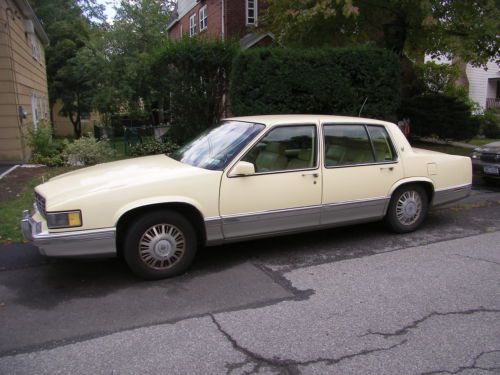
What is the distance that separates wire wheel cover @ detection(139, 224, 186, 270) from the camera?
4395 millimetres

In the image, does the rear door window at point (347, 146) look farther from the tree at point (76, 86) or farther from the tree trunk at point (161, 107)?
the tree at point (76, 86)

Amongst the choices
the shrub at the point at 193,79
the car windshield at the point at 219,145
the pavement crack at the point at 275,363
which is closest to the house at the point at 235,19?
the shrub at the point at 193,79

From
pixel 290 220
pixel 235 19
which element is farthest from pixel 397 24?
pixel 290 220

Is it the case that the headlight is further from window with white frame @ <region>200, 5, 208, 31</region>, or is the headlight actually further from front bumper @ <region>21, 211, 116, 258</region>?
window with white frame @ <region>200, 5, 208, 31</region>

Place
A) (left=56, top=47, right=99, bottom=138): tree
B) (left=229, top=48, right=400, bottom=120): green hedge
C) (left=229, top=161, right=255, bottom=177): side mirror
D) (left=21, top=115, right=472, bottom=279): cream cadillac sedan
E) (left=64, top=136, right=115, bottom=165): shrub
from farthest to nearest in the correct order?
(left=56, top=47, right=99, bottom=138): tree
(left=64, top=136, right=115, bottom=165): shrub
(left=229, top=48, right=400, bottom=120): green hedge
(left=229, top=161, right=255, bottom=177): side mirror
(left=21, top=115, right=472, bottom=279): cream cadillac sedan

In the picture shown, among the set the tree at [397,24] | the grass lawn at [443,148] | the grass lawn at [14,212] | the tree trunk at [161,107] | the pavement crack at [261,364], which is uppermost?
the tree at [397,24]

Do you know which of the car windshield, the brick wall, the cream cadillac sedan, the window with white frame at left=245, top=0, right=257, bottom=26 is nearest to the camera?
the cream cadillac sedan

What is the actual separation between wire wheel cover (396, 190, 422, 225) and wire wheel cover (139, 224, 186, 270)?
296 centimetres

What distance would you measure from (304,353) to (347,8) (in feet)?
27.7

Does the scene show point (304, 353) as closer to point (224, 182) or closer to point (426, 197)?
point (224, 182)

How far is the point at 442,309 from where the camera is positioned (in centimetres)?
385

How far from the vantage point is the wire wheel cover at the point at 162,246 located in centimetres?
439

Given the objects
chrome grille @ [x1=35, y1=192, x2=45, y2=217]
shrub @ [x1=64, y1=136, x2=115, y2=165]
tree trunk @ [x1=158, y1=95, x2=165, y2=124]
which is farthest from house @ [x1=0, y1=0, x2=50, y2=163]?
chrome grille @ [x1=35, y1=192, x2=45, y2=217]

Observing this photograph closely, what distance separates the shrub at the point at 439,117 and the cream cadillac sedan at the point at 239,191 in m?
9.41
